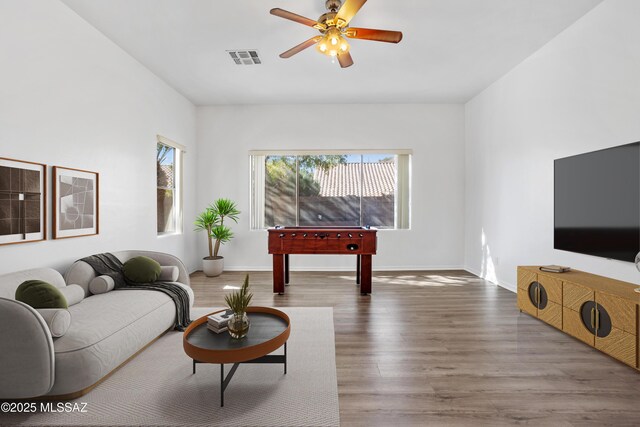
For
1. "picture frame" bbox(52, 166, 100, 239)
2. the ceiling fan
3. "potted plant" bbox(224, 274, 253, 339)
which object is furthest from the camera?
"picture frame" bbox(52, 166, 100, 239)

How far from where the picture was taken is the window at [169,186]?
501 centimetres

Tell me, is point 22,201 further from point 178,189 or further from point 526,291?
point 526,291

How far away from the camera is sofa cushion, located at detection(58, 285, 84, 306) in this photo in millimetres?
2497

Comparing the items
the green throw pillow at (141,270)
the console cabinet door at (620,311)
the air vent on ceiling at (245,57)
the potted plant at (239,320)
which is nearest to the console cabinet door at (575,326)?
the console cabinet door at (620,311)

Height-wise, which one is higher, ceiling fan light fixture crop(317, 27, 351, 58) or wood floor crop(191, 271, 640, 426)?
ceiling fan light fixture crop(317, 27, 351, 58)

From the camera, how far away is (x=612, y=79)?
9.70ft

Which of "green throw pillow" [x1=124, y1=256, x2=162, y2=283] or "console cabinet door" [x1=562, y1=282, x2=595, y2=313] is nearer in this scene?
"console cabinet door" [x1=562, y1=282, x2=595, y2=313]

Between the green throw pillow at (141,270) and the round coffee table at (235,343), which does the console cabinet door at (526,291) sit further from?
the green throw pillow at (141,270)

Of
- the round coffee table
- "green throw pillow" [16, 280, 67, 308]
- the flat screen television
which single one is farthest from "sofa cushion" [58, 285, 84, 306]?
the flat screen television

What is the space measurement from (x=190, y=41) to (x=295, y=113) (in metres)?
2.55

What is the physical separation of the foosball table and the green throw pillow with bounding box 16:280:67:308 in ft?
8.27

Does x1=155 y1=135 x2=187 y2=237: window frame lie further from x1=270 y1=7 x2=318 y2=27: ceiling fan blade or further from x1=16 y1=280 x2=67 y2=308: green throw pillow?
x1=270 y1=7 x2=318 y2=27: ceiling fan blade

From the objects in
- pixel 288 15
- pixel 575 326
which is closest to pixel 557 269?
pixel 575 326

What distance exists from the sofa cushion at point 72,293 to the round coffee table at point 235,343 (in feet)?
3.64
